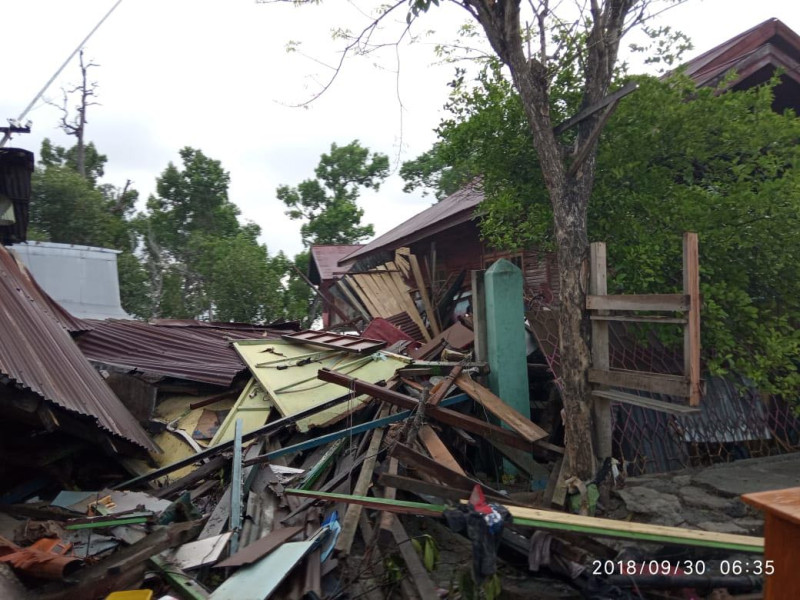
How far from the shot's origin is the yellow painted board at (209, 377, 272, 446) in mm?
6680

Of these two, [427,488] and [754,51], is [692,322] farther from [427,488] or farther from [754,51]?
[754,51]

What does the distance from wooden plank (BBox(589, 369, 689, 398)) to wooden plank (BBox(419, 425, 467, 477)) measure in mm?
1420

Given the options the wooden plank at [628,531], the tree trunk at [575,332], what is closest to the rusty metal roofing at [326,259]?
the tree trunk at [575,332]

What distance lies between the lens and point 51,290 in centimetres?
1545

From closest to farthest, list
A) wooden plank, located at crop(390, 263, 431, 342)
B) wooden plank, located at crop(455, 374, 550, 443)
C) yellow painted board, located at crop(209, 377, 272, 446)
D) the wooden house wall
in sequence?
wooden plank, located at crop(455, 374, 550, 443)
yellow painted board, located at crop(209, 377, 272, 446)
the wooden house wall
wooden plank, located at crop(390, 263, 431, 342)

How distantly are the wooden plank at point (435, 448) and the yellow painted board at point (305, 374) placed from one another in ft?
3.76

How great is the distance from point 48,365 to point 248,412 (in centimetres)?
228

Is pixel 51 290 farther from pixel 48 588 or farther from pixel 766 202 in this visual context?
pixel 766 202

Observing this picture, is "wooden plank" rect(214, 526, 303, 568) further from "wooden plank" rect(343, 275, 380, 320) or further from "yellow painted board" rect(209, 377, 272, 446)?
"wooden plank" rect(343, 275, 380, 320)

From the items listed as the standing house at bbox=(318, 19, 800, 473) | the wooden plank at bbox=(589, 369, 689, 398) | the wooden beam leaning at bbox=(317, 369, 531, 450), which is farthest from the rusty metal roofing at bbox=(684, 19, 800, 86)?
the wooden beam leaning at bbox=(317, 369, 531, 450)

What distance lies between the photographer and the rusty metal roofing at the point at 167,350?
789cm

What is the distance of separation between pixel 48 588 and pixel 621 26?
623cm

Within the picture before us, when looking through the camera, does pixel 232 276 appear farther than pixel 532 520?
Yes

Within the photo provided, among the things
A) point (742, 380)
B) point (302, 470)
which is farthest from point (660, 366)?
point (302, 470)
